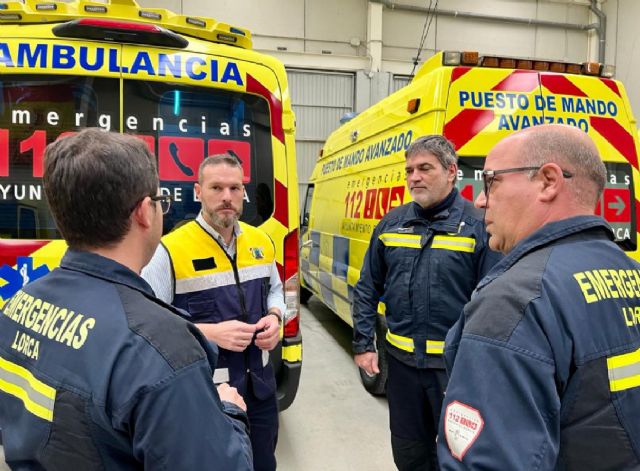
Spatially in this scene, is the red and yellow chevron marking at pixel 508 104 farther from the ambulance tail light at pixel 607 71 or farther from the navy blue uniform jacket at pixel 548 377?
the navy blue uniform jacket at pixel 548 377

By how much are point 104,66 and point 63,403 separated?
215 centimetres

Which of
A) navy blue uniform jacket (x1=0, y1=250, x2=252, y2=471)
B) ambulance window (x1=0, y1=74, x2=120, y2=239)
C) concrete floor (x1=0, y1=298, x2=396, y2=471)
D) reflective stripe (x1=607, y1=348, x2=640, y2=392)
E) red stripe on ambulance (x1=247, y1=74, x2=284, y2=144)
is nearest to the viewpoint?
navy blue uniform jacket (x1=0, y1=250, x2=252, y2=471)

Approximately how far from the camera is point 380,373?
4.03 meters

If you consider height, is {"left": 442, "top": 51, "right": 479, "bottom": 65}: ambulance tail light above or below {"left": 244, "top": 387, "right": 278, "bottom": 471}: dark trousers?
above

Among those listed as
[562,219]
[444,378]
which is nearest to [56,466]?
[562,219]

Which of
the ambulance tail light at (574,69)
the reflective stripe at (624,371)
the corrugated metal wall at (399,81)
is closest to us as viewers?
the reflective stripe at (624,371)

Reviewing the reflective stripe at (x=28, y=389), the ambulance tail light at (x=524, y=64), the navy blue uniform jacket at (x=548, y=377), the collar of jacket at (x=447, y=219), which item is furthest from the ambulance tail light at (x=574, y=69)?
the reflective stripe at (x=28, y=389)

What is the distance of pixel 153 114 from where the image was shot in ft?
8.71

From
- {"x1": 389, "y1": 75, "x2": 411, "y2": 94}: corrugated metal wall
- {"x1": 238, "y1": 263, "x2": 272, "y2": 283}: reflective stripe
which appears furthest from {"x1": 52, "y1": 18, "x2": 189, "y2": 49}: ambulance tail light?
{"x1": 389, "y1": 75, "x2": 411, "y2": 94}: corrugated metal wall

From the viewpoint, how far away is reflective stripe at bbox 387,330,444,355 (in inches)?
88.7

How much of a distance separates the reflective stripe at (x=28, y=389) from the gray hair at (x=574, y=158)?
46.3 inches

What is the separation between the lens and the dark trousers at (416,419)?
90.2 inches

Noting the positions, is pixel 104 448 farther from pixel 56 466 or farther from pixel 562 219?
pixel 562 219

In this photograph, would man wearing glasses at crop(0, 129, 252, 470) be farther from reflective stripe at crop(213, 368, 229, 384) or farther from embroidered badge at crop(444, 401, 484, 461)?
reflective stripe at crop(213, 368, 229, 384)
